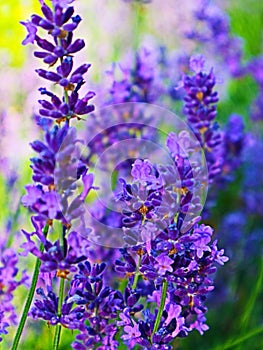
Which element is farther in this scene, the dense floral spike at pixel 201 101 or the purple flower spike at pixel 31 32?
the dense floral spike at pixel 201 101

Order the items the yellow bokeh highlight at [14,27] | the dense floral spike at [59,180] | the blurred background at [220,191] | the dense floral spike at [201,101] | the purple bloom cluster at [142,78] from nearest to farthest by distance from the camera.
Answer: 1. the dense floral spike at [59,180]
2. the dense floral spike at [201,101]
3. the purple bloom cluster at [142,78]
4. the blurred background at [220,191]
5. the yellow bokeh highlight at [14,27]

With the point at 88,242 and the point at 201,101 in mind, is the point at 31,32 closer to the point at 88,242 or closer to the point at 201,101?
the point at 88,242

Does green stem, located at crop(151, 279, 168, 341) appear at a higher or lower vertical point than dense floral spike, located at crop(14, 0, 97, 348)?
lower

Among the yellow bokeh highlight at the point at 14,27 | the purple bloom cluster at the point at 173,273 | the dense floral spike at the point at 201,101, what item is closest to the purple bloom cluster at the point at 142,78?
the dense floral spike at the point at 201,101

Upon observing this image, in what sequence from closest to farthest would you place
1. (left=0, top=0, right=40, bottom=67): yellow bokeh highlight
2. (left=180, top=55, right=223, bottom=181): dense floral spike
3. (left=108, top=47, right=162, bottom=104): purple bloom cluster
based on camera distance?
(left=180, top=55, right=223, bottom=181): dense floral spike < (left=108, top=47, right=162, bottom=104): purple bloom cluster < (left=0, top=0, right=40, bottom=67): yellow bokeh highlight

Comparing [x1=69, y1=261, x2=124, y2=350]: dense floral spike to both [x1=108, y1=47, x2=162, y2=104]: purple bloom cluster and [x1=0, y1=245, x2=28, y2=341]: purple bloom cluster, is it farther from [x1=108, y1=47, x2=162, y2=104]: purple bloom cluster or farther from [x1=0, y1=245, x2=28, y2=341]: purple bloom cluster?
[x1=108, y1=47, x2=162, y2=104]: purple bloom cluster

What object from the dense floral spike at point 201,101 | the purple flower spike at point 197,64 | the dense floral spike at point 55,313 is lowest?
the dense floral spike at point 55,313

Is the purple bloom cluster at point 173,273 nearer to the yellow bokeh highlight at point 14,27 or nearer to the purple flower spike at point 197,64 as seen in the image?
the purple flower spike at point 197,64

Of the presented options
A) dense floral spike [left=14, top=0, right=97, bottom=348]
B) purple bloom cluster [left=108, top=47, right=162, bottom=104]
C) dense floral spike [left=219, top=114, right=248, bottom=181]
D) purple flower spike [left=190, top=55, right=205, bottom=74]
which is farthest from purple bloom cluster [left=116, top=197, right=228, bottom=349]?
dense floral spike [left=219, top=114, right=248, bottom=181]

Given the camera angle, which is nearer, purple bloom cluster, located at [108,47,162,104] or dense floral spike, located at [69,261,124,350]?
dense floral spike, located at [69,261,124,350]

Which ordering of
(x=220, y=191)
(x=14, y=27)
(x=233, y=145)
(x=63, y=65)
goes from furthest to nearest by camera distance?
(x=14, y=27)
(x=220, y=191)
(x=233, y=145)
(x=63, y=65)

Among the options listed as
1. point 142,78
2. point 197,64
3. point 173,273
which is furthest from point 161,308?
point 142,78
